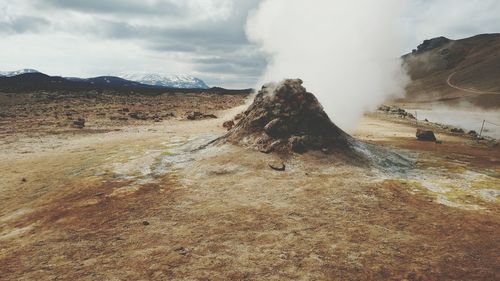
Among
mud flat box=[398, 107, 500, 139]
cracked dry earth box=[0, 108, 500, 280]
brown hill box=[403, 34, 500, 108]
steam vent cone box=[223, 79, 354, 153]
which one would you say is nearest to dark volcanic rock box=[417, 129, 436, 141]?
cracked dry earth box=[0, 108, 500, 280]

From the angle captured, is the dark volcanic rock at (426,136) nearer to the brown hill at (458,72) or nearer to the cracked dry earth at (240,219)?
the cracked dry earth at (240,219)

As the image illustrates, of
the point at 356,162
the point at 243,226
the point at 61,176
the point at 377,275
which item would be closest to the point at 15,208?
the point at 61,176

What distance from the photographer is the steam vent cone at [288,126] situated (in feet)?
58.7

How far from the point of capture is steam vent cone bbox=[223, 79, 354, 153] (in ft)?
58.7

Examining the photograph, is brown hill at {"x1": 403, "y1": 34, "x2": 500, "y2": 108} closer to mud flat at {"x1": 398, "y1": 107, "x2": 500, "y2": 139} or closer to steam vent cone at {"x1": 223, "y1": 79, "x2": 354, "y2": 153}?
mud flat at {"x1": 398, "y1": 107, "x2": 500, "y2": 139}

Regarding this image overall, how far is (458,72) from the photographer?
146 meters

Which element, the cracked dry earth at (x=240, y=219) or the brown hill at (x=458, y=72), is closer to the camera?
the cracked dry earth at (x=240, y=219)

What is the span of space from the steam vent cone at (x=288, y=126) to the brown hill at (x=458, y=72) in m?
83.9

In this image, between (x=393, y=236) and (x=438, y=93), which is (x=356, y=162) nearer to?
(x=393, y=236)

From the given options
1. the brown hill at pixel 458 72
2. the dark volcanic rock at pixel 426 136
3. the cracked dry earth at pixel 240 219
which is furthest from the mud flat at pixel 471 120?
the cracked dry earth at pixel 240 219

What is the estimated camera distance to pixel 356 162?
677 inches

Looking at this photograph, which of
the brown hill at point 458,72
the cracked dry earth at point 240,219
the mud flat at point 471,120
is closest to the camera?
the cracked dry earth at point 240,219

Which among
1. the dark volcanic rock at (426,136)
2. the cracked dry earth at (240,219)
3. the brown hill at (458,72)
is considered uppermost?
the brown hill at (458,72)

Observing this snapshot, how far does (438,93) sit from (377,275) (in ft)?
429
